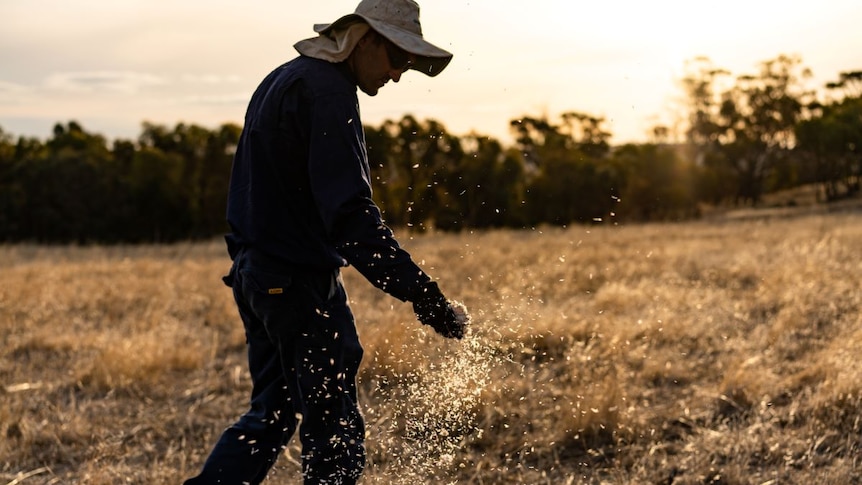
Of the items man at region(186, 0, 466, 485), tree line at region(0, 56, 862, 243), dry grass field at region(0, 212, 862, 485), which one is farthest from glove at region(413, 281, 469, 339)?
tree line at region(0, 56, 862, 243)

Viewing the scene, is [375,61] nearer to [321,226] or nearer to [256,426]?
[321,226]

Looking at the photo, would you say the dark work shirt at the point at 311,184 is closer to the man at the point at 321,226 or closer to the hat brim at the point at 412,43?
the man at the point at 321,226

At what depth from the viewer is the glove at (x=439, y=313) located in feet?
8.92

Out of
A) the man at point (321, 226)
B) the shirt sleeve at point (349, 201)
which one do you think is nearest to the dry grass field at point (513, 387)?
the man at point (321, 226)

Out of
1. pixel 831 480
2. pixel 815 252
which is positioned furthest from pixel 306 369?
pixel 815 252

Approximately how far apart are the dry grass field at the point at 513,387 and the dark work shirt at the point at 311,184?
874 millimetres

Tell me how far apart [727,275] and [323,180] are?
880cm

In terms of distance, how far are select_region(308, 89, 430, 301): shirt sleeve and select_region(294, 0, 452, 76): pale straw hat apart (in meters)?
0.21

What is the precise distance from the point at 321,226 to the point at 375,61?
0.56 meters

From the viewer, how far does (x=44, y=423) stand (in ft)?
16.1

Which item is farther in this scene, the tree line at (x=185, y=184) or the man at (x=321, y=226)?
the tree line at (x=185, y=184)

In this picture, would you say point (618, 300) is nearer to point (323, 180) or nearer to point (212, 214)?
point (323, 180)

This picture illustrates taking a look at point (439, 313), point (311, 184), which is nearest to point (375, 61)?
point (311, 184)

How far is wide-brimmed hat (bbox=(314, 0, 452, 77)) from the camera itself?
2.67 meters
